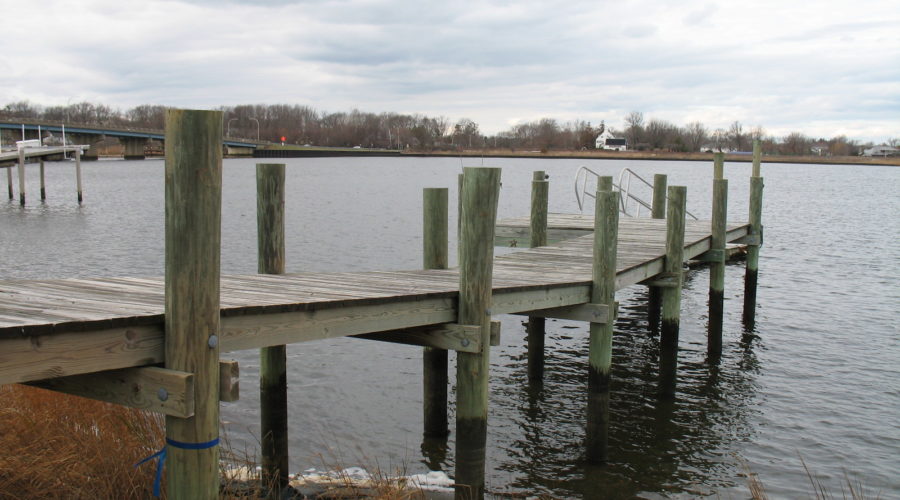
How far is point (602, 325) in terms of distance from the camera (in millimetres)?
8352

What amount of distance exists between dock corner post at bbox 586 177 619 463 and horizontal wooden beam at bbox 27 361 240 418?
15.5ft

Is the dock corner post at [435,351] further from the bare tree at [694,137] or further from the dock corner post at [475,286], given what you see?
the bare tree at [694,137]

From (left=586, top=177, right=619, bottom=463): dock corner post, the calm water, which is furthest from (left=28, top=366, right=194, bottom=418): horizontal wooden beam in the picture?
(left=586, top=177, right=619, bottom=463): dock corner post

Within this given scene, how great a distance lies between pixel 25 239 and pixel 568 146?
13032cm

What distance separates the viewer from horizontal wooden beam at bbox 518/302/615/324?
325 inches

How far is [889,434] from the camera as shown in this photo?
9836mm

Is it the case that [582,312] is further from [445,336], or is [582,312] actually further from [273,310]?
[273,310]

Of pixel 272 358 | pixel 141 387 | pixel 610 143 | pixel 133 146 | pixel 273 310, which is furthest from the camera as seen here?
pixel 610 143

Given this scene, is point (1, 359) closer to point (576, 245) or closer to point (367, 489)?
point (367, 489)

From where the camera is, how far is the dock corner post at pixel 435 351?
27.1ft

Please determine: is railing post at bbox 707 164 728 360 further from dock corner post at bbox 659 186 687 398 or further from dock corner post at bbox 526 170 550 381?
dock corner post at bbox 526 170 550 381

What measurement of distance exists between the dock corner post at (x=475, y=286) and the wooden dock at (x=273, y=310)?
11 mm

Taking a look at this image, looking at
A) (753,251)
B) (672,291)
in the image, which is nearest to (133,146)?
(753,251)

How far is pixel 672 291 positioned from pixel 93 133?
343 feet
